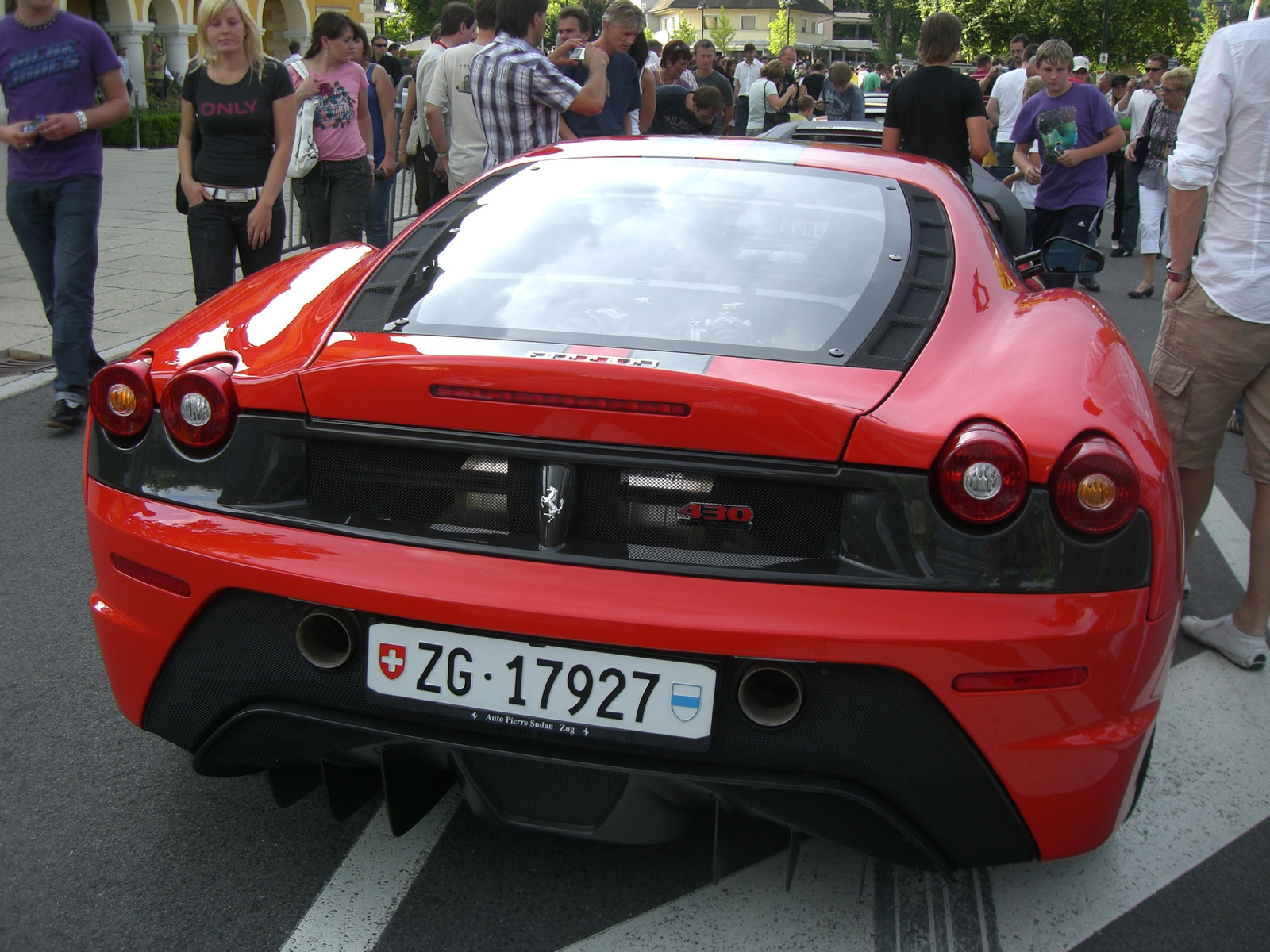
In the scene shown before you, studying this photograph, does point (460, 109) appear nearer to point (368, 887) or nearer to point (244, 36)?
point (244, 36)

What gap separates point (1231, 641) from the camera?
338cm

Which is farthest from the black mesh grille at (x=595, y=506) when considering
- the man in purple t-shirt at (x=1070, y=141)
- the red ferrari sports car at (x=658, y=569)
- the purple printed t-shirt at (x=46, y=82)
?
the man in purple t-shirt at (x=1070, y=141)

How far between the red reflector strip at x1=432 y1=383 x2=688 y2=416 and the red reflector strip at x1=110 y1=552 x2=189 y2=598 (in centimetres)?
57

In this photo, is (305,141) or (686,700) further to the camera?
(305,141)

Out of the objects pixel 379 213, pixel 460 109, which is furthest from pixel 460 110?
pixel 379 213

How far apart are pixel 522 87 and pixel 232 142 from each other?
1448mm

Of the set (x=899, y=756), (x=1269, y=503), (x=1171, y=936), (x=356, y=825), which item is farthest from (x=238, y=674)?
(x=1269, y=503)

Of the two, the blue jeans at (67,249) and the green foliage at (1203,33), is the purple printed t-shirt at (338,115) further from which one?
the green foliage at (1203,33)

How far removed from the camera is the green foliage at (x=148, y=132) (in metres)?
21.6

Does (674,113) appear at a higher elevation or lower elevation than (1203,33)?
lower

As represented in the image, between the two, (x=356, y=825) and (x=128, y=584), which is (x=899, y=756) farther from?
(x=128, y=584)

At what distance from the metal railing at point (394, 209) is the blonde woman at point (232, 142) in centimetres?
296

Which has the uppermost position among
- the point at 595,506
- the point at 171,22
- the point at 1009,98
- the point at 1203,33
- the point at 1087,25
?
the point at 1087,25

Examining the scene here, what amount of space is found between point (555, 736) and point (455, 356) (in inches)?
26.0
